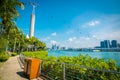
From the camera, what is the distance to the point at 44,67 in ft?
31.6

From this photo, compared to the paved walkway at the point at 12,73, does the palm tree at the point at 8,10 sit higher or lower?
higher

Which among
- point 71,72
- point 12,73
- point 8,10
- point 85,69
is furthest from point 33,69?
point 8,10

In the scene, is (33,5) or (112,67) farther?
(33,5)

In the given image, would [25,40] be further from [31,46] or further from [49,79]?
[49,79]

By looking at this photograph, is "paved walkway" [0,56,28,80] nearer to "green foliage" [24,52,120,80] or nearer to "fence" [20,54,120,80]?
"fence" [20,54,120,80]

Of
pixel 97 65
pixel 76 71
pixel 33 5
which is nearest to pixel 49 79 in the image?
pixel 76 71

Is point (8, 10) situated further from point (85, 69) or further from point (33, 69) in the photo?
point (85, 69)

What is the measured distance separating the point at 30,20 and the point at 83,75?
336ft

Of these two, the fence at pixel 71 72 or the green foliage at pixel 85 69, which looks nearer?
the fence at pixel 71 72

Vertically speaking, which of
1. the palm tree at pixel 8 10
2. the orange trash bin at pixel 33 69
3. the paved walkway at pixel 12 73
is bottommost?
the paved walkway at pixel 12 73

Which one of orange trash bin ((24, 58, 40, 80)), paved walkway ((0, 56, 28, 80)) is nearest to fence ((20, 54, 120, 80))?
orange trash bin ((24, 58, 40, 80))

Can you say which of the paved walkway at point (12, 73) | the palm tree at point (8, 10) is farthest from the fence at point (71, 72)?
the palm tree at point (8, 10)

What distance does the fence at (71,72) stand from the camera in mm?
5027

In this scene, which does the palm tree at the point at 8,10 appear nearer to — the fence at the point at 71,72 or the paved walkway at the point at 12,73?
the paved walkway at the point at 12,73
